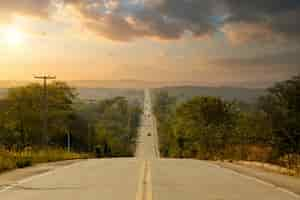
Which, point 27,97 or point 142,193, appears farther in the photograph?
point 27,97

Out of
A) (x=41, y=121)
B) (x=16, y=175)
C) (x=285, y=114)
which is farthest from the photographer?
(x=41, y=121)

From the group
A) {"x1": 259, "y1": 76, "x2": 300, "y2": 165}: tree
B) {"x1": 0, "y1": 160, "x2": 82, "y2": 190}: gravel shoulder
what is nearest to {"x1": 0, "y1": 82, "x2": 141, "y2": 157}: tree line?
{"x1": 0, "y1": 160, "x2": 82, "y2": 190}: gravel shoulder

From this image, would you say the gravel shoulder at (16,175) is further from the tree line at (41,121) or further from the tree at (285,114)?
the tree line at (41,121)

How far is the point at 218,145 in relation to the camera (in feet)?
164

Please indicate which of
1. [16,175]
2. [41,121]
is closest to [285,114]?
[16,175]

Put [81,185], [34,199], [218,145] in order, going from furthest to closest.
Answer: [218,145], [81,185], [34,199]

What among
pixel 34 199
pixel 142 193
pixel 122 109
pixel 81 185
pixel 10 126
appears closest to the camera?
pixel 34 199

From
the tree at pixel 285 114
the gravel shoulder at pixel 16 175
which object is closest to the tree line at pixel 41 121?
the gravel shoulder at pixel 16 175

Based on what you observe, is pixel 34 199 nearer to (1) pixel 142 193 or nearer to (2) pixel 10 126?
(1) pixel 142 193

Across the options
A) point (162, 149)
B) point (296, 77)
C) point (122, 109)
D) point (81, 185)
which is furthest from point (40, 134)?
point (122, 109)

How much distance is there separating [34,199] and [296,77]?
57.7ft

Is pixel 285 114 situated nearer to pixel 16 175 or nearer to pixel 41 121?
pixel 16 175

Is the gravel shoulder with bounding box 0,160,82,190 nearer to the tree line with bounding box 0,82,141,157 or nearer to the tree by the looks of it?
the tree

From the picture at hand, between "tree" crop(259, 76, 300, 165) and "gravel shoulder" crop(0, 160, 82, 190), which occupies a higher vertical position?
"tree" crop(259, 76, 300, 165)
